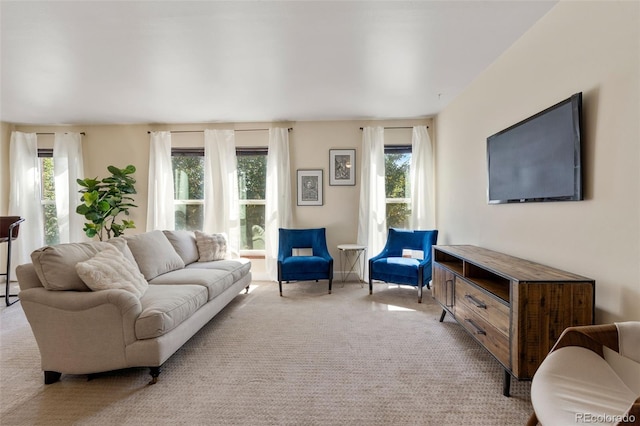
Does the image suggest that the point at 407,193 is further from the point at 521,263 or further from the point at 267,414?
the point at 267,414

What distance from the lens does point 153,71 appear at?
289 cm

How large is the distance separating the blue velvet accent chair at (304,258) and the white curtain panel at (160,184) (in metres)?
1.96

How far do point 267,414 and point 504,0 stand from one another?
2993mm

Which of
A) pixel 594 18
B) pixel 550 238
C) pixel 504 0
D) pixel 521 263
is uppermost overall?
pixel 504 0

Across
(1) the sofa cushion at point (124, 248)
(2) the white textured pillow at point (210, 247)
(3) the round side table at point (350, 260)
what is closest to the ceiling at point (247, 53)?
(1) the sofa cushion at point (124, 248)

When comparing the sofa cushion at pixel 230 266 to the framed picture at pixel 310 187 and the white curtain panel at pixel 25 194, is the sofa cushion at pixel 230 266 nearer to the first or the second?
the framed picture at pixel 310 187

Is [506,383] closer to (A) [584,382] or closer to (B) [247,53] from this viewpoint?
(A) [584,382]

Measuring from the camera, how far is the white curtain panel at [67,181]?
4.58m

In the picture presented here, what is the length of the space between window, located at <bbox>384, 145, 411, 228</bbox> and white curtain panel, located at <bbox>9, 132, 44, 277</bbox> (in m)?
5.63

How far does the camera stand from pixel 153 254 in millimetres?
2928

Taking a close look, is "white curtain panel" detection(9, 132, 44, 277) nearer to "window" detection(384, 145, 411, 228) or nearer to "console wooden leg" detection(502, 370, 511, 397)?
"window" detection(384, 145, 411, 228)

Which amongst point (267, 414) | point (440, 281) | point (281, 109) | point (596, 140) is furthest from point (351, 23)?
point (267, 414)

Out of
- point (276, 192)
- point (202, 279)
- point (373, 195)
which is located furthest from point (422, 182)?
point (202, 279)

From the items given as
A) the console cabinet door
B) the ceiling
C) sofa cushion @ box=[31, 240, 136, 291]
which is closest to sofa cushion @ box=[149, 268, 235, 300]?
sofa cushion @ box=[31, 240, 136, 291]
